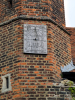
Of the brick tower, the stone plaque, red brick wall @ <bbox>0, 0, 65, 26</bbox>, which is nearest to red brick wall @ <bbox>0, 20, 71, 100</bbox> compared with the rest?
the brick tower

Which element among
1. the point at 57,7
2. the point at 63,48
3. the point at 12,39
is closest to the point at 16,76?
the point at 12,39

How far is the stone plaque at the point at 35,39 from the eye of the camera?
941cm

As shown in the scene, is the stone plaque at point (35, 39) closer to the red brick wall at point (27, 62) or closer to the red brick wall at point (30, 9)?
the red brick wall at point (27, 62)

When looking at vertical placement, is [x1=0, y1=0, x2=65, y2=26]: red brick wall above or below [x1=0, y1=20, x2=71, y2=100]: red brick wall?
above

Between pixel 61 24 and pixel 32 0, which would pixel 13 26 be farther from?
pixel 61 24

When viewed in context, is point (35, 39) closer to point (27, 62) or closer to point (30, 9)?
point (27, 62)

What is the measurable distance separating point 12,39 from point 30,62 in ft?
3.53

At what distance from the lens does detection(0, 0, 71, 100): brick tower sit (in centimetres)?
901

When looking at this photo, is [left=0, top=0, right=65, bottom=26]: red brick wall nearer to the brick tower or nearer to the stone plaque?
the brick tower

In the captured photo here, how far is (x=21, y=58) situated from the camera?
9242 mm

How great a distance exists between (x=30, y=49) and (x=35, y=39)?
41 centimetres

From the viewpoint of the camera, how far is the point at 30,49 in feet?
30.8

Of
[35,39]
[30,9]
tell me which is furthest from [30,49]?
[30,9]

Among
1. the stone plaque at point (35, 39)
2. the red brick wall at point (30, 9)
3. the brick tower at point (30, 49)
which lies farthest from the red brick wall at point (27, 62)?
the red brick wall at point (30, 9)
